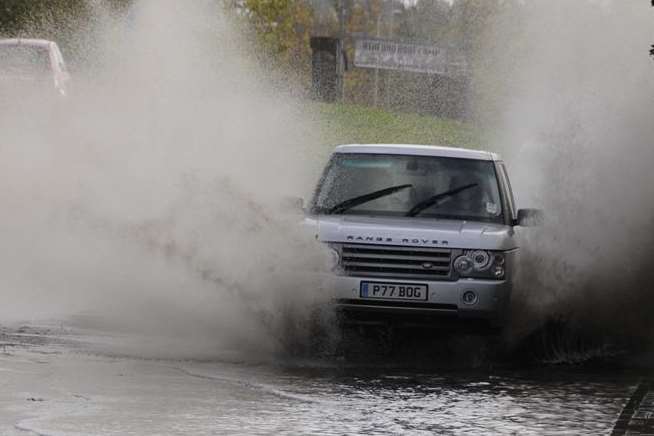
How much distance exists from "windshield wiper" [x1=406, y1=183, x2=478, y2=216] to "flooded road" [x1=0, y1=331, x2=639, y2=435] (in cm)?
177

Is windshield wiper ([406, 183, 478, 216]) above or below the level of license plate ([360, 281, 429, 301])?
above

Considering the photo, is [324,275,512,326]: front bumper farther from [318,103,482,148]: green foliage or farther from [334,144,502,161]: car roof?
[318,103,482,148]: green foliage

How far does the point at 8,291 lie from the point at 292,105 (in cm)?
1667

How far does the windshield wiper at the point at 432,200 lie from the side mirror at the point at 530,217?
1.68 ft

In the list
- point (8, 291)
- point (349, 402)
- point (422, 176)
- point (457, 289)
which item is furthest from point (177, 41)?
point (349, 402)

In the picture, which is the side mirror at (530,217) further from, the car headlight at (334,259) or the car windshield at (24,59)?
the car windshield at (24,59)

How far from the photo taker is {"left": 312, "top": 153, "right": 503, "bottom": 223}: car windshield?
556 inches

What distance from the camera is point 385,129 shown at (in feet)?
124

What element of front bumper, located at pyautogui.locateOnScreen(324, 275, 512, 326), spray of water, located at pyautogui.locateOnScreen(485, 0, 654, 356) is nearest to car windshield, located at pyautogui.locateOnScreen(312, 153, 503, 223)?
spray of water, located at pyautogui.locateOnScreen(485, 0, 654, 356)

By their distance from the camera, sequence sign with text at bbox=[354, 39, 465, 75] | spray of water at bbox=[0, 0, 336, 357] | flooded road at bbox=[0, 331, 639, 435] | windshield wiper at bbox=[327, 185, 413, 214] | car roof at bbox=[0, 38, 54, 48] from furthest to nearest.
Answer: sign with text at bbox=[354, 39, 465, 75], car roof at bbox=[0, 38, 54, 48], windshield wiper at bbox=[327, 185, 413, 214], spray of water at bbox=[0, 0, 336, 357], flooded road at bbox=[0, 331, 639, 435]

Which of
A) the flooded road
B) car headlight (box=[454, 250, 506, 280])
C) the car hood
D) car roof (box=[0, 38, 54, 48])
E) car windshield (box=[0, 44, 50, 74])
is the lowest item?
the flooded road

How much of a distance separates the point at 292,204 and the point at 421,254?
158 centimetres

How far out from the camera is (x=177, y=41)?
28.0m

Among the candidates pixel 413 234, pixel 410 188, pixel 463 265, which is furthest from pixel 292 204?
pixel 463 265
